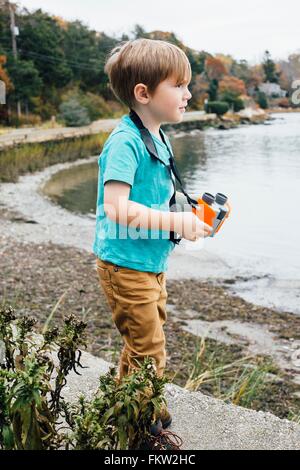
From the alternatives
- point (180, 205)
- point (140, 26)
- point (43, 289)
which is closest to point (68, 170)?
point (43, 289)

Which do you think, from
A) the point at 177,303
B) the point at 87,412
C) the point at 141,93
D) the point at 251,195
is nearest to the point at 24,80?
the point at 251,195

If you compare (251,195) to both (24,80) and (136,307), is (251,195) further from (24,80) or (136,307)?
(136,307)

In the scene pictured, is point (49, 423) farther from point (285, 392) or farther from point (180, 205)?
point (285, 392)

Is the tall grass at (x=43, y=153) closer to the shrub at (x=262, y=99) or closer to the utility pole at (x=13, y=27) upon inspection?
the utility pole at (x=13, y=27)

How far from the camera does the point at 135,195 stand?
90.0 inches

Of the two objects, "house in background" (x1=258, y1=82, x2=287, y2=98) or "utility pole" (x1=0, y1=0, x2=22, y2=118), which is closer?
"utility pole" (x1=0, y1=0, x2=22, y2=118)

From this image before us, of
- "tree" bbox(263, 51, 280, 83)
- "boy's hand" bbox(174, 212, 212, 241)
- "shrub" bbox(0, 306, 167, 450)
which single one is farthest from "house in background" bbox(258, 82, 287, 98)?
"shrub" bbox(0, 306, 167, 450)

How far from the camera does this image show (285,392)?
16.1 feet

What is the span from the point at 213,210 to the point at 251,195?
56.9ft

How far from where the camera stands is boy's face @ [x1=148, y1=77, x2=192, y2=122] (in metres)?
2.21

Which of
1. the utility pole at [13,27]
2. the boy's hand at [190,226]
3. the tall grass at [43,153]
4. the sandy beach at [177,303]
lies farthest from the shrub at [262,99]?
the boy's hand at [190,226]

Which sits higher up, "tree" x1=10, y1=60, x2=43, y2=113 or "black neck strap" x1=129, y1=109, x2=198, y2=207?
"tree" x1=10, y1=60, x2=43, y2=113

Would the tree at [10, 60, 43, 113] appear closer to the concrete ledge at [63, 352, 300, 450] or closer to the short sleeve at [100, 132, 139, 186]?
the concrete ledge at [63, 352, 300, 450]
